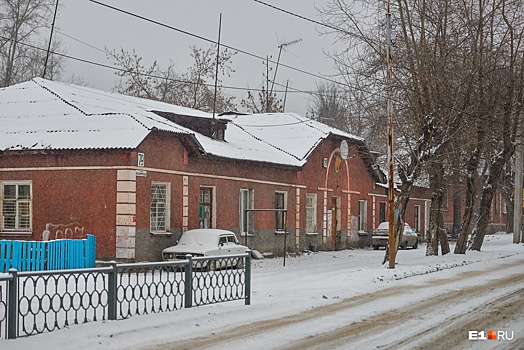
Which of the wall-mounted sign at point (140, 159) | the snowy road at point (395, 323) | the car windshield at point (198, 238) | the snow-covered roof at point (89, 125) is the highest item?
the snow-covered roof at point (89, 125)

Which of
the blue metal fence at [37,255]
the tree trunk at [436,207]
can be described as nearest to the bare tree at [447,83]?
the tree trunk at [436,207]

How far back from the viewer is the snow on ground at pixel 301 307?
1186 centimetres

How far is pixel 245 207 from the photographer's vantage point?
106ft

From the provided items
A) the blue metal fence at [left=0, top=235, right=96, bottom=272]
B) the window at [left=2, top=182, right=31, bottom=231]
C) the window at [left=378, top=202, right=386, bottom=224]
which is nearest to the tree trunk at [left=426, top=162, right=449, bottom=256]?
the window at [left=378, top=202, right=386, bottom=224]

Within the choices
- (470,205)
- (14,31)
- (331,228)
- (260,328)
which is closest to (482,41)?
(470,205)

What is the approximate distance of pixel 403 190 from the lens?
28.2 meters

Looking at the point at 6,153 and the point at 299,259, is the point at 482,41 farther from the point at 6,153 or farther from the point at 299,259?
the point at 6,153

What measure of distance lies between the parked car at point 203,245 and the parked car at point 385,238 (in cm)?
1634

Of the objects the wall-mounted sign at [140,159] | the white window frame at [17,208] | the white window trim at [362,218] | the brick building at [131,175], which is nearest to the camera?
the brick building at [131,175]

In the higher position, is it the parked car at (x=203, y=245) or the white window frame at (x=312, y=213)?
the white window frame at (x=312, y=213)

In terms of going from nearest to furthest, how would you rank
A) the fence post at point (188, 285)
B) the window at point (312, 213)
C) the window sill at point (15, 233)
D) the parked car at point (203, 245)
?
1. the fence post at point (188, 285)
2. the parked car at point (203, 245)
3. the window sill at point (15, 233)
4. the window at point (312, 213)

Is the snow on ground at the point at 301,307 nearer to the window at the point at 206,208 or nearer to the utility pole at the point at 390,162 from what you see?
the utility pole at the point at 390,162

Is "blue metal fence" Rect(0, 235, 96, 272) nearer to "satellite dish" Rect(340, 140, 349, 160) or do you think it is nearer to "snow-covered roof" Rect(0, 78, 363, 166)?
"snow-covered roof" Rect(0, 78, 363, 166)

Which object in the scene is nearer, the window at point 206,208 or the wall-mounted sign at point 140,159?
the wall-mounted sign at point 140,159
